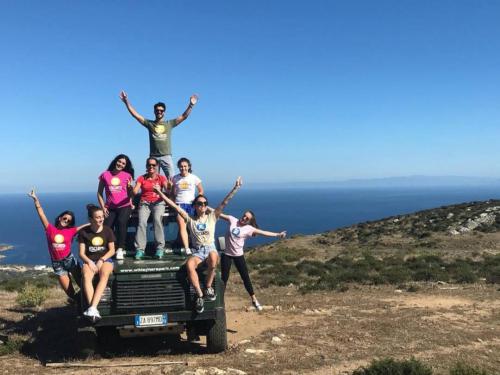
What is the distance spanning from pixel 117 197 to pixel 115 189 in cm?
17

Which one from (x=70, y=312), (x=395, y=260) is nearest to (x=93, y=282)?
(x=70, y=312)

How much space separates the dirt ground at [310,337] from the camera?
22.3ft

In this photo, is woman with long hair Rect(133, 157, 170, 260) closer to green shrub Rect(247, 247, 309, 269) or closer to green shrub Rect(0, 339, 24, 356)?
green shrub Rect(0, 339, 24, 356)

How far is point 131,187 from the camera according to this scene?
8516 mm

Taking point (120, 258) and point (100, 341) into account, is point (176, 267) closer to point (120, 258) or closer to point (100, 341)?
point (120, 258)

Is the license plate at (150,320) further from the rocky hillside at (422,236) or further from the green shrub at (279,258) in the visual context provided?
the rocky hillside at (422,236)

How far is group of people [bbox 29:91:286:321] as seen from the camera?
6984 millimetres

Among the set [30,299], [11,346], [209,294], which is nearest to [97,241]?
[209,294]

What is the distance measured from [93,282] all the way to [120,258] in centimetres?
89

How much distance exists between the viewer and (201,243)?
7.58 m

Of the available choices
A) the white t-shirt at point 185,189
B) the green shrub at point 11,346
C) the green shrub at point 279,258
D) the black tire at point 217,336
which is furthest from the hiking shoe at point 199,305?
the green shrub at point 279,258

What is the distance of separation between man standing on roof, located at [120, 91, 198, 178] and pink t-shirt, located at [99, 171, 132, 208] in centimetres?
136

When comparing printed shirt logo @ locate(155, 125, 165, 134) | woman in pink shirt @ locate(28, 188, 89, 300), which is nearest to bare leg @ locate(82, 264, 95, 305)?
woman in pink shirt @ locate(28, 188, 89, 300)

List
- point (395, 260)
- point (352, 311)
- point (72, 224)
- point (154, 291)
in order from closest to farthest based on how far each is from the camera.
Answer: point (154, 291) → point (72, 224) → point (352, 311) → point (395, 260)
